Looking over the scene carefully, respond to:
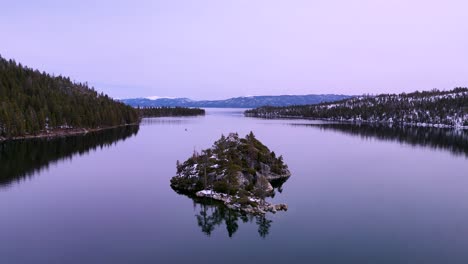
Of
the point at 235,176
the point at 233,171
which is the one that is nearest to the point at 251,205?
the point at 235,176

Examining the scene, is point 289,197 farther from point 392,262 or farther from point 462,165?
point 462,165

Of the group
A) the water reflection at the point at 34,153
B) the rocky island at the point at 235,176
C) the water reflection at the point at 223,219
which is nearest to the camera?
the water reflection at the point at 223,219

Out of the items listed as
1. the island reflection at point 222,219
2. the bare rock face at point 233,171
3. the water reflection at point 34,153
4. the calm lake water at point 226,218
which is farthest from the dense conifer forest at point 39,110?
the island reflection at point 222,219

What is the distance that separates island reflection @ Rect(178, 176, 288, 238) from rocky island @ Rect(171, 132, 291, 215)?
1.20 metres

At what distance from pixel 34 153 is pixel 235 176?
6330 cm

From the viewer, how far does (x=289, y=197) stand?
53.2 m

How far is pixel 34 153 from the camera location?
90.9 meters

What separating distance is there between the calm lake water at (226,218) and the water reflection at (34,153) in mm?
816

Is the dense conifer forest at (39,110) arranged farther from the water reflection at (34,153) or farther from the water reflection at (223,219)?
the water reflection at (223,219)

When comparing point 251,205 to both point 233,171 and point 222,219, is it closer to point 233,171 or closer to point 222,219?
point 222,219

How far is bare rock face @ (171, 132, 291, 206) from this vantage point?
53.6 metres

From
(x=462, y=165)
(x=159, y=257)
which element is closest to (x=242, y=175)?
(x=159, y=257)

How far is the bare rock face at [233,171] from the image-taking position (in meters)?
53.6

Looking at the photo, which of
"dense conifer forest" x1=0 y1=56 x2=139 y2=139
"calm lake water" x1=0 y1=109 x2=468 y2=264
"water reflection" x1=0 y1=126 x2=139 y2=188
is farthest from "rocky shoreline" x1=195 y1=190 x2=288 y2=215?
"dense conifer forest" x1=0 y1=56 x2=139 y2=139
